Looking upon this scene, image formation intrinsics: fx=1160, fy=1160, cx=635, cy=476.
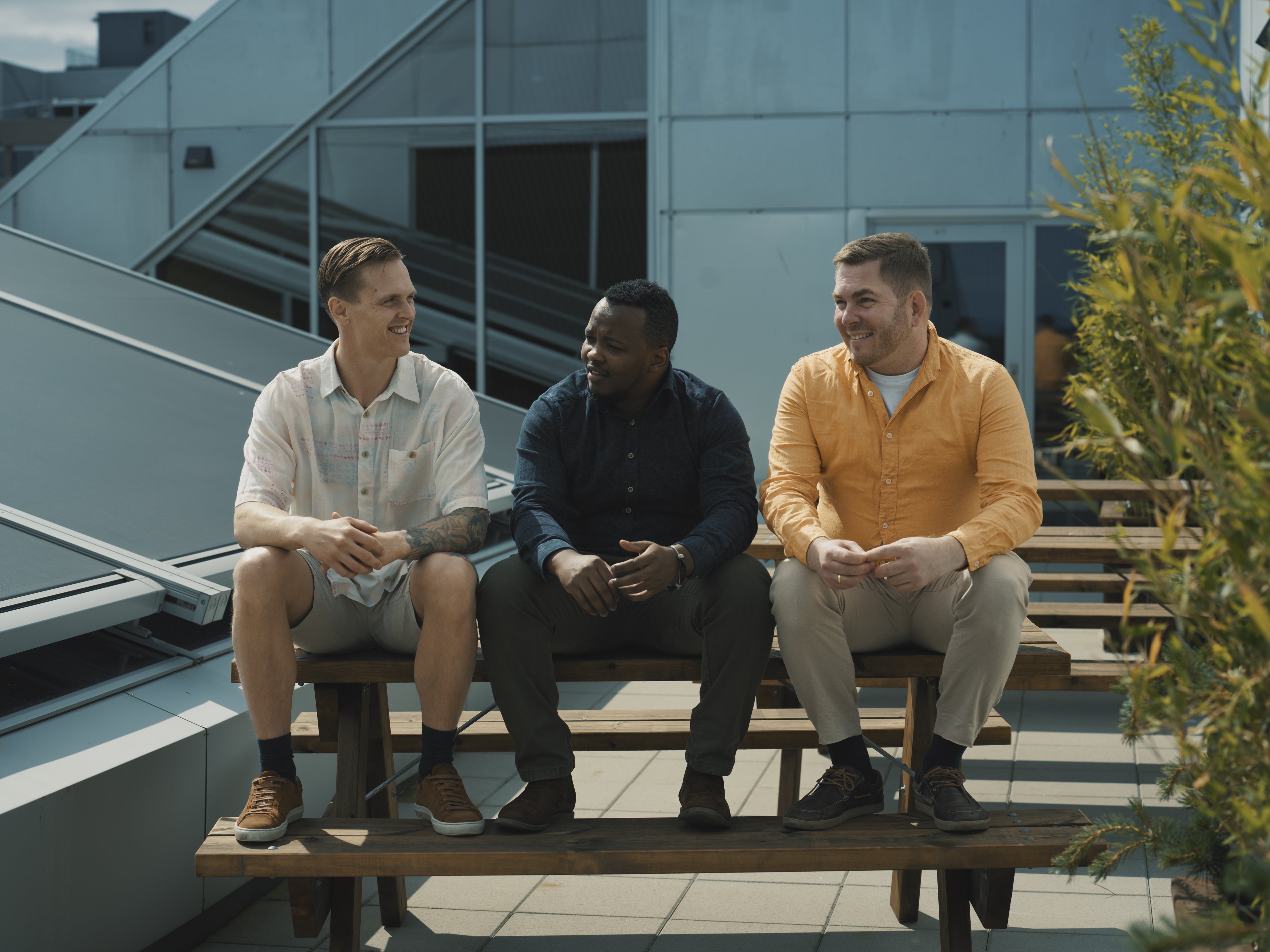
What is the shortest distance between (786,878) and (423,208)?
646cm

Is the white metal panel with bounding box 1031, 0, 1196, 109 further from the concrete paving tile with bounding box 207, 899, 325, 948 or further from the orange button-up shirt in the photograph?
the concrete paving tile with bounding box 207, 899, 325, 948

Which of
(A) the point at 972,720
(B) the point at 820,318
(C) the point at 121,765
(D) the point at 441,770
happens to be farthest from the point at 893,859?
(B) the point at 820,318

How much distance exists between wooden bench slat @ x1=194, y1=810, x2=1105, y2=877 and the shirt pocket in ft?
2.68

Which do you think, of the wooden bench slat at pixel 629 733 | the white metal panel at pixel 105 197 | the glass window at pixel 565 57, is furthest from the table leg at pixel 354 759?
the white metal panel at pixel 105 197

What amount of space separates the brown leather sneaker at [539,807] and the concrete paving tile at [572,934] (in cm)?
47

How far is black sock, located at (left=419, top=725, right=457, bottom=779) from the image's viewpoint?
8.29 feet

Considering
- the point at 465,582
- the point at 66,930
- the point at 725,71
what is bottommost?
the point at 66,930

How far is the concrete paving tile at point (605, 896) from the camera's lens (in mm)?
2969

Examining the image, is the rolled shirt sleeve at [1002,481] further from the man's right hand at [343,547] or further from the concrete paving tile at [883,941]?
the man's right hand at [343,547]

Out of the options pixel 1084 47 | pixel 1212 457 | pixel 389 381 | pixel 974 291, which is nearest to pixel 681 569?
pixel 389 381

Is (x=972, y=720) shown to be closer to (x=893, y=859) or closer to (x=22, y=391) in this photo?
(x=893, y=859)

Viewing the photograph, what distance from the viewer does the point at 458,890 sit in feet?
10.1

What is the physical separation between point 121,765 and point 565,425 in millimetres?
1242

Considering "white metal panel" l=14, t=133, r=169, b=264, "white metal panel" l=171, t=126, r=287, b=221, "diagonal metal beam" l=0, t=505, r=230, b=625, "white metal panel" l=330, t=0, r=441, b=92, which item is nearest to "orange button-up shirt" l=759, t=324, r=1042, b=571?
"diagonal metal beam" l=0, t=505, r=230, b=625
